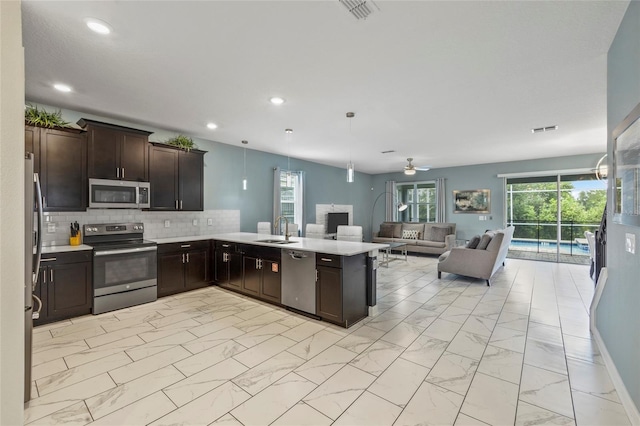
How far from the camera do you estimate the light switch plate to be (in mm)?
1943

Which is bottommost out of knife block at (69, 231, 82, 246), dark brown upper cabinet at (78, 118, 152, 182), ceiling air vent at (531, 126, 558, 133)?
knife block at (69, 231, 82, 246)

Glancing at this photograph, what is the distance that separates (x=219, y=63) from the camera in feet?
8.96

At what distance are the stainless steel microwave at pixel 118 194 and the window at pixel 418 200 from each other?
317 inches

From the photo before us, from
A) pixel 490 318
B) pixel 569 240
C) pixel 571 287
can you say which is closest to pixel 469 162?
pixel 569 240

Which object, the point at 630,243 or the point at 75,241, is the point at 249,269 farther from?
the point at 630,243

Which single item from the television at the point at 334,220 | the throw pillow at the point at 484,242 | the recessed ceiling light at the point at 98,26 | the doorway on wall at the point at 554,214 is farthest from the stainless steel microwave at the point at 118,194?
the doorway on wall at the point at 554,214

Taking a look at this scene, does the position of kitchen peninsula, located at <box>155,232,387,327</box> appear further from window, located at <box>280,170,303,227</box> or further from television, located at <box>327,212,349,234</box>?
television, located at <box>327,212,349,234</box>

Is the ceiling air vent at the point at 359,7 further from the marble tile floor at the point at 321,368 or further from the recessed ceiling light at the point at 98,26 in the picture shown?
the marble tile floor at the point at 321,368

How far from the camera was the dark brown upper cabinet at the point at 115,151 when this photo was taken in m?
3.83

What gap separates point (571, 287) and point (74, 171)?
784cm

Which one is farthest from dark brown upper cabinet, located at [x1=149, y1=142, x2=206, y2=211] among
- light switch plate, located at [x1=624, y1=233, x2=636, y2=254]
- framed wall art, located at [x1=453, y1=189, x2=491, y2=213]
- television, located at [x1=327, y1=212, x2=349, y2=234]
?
framed wall art, located at [x1=453, y1=189, x2=491, y2=213]

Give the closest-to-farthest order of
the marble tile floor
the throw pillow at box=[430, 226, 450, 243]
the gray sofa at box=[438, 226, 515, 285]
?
the marble tile floor, the gray sofa at box=[438, 226, 515, 285], the throw pillow at box=[430, 226, 450, 243]

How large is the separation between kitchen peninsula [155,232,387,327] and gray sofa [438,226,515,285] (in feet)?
7.95

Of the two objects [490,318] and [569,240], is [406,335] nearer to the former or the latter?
[490,318]
